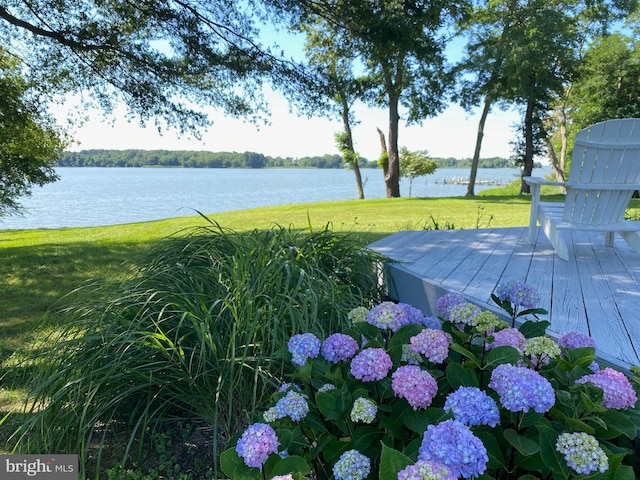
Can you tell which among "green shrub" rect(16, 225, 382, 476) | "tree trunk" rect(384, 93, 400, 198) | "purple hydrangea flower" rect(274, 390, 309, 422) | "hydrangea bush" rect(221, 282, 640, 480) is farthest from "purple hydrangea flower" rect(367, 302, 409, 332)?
"tree trunk" rect(384, 93, 400, 198)

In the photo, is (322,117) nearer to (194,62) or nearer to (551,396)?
(194,62)

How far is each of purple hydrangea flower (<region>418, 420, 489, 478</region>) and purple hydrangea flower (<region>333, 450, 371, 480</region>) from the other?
7.5 inches

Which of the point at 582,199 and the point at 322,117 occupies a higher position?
the point at 322,117

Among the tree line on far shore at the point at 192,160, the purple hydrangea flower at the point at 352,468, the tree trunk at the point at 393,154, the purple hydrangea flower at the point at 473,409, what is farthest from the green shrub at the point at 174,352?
the tree line on far shore at the point at 192,160

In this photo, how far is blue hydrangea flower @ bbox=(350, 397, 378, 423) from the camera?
1.02m

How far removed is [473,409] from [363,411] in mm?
253

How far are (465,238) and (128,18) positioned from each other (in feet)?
16.8

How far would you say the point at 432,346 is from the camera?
1.19 metres

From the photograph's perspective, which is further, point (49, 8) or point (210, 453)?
point (49, 8)

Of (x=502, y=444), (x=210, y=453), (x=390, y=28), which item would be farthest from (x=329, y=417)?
(x=390, y=28)

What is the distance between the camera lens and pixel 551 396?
920mm

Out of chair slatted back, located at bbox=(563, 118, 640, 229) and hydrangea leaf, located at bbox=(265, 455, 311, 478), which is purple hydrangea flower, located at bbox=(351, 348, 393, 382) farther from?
chair slatted back, located at bbox=(563, 118, 640, 229)

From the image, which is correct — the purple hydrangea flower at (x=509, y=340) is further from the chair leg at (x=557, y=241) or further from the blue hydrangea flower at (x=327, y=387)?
the chair leg at (x=557, y=241)

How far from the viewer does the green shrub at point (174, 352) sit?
5.48ft
